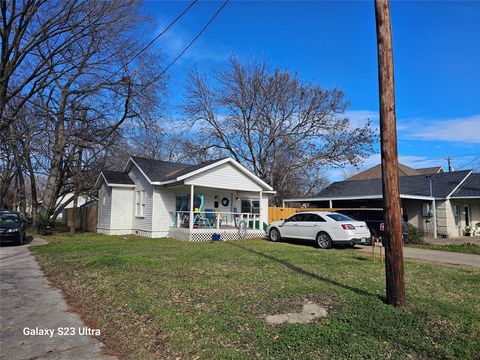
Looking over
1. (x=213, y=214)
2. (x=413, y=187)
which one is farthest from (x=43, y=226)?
(x=413, y=187)

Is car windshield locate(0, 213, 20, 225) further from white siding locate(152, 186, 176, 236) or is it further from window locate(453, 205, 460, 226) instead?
window locate(453, 205, 460, 226)

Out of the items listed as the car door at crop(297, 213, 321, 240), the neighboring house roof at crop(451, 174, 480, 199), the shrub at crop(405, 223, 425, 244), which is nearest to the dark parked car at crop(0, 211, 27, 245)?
the car door at crop(297, 213, 321, 240)

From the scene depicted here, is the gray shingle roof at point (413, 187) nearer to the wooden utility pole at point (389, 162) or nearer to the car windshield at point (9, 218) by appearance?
the wooden utility pole at point (389, 162)

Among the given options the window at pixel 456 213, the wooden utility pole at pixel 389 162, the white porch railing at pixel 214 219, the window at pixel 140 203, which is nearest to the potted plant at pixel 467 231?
the window at pixel 456 213

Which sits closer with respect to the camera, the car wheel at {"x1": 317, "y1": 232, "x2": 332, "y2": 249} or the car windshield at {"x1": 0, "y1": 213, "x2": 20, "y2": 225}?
the car wheel at {"x1": 317, "y1": 232, "x2": 332, "y2": 249}

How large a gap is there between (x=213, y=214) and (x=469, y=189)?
58.4ft

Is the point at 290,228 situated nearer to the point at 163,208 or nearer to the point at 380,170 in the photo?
the point at 163,208

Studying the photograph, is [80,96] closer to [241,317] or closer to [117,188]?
[117,188]

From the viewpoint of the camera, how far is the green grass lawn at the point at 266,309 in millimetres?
4480

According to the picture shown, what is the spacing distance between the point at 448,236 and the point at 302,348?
77.8ft

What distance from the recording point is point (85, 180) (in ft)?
92.7

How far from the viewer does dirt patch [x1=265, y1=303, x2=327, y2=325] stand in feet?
17.4

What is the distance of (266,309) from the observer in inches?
228

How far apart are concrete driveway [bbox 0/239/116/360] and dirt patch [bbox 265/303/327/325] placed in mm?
2245
